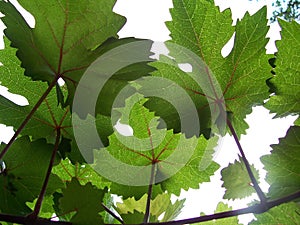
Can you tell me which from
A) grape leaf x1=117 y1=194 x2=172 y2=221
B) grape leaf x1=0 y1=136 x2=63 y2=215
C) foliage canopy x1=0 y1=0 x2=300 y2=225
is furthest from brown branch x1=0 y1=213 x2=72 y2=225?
grape leaf x1=117 y1=194 x2=172 y2=221

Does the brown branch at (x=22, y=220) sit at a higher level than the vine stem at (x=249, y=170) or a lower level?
lower

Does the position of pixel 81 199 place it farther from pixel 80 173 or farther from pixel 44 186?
pixel 80 173

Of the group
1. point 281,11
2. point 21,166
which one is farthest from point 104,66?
point 281,11

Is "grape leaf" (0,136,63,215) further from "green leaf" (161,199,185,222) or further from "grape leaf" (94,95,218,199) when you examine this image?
"green leaf" (161,199,185,222)

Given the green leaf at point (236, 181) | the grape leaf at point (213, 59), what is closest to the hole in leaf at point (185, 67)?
the grape leaf at point (213, 59)

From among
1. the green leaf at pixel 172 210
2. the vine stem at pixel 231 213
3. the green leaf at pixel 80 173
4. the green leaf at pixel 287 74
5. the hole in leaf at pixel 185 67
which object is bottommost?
the vine stem at pixel 231 213

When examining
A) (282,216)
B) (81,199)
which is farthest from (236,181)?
(81,199)

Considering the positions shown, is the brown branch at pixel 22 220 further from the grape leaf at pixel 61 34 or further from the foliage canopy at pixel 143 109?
the grape leaf at pixel 61 34
